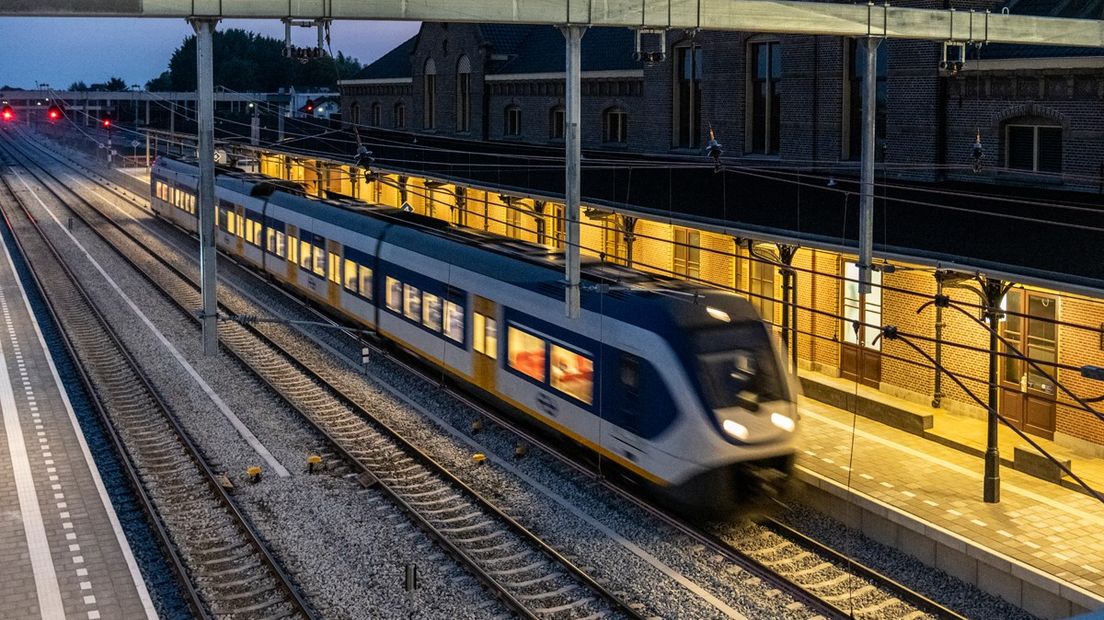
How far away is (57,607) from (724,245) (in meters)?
16.1

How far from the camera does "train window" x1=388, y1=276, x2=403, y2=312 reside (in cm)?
2292

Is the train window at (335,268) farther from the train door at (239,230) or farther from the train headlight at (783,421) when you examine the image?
the train headlight at (783,421)

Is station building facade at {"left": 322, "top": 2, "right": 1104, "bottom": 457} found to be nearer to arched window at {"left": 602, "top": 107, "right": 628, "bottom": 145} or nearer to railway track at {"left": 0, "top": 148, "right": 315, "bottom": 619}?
arched window at {"left": 602, "top": 107, "right": 628, "bottom": 145}

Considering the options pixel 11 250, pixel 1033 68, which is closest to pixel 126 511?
pixel 1033 68

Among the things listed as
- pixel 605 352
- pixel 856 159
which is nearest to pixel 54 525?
pixel 605 352

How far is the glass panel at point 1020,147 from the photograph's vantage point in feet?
74.3

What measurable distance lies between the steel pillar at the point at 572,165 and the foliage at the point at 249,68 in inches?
4210

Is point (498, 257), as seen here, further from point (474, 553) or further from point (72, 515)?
point (72, 515)

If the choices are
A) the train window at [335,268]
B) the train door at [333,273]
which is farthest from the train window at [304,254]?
the train window at [335,268]

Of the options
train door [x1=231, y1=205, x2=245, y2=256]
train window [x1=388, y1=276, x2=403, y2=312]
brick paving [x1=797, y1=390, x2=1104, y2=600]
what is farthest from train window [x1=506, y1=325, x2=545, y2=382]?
train door [x1=231, y1=205, x2=245, y2=256]

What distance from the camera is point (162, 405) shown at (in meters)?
21.6

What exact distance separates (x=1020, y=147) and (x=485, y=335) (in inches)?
453

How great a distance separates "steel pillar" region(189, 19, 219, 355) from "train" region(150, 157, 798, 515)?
468 centimetres

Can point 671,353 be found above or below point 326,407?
above
